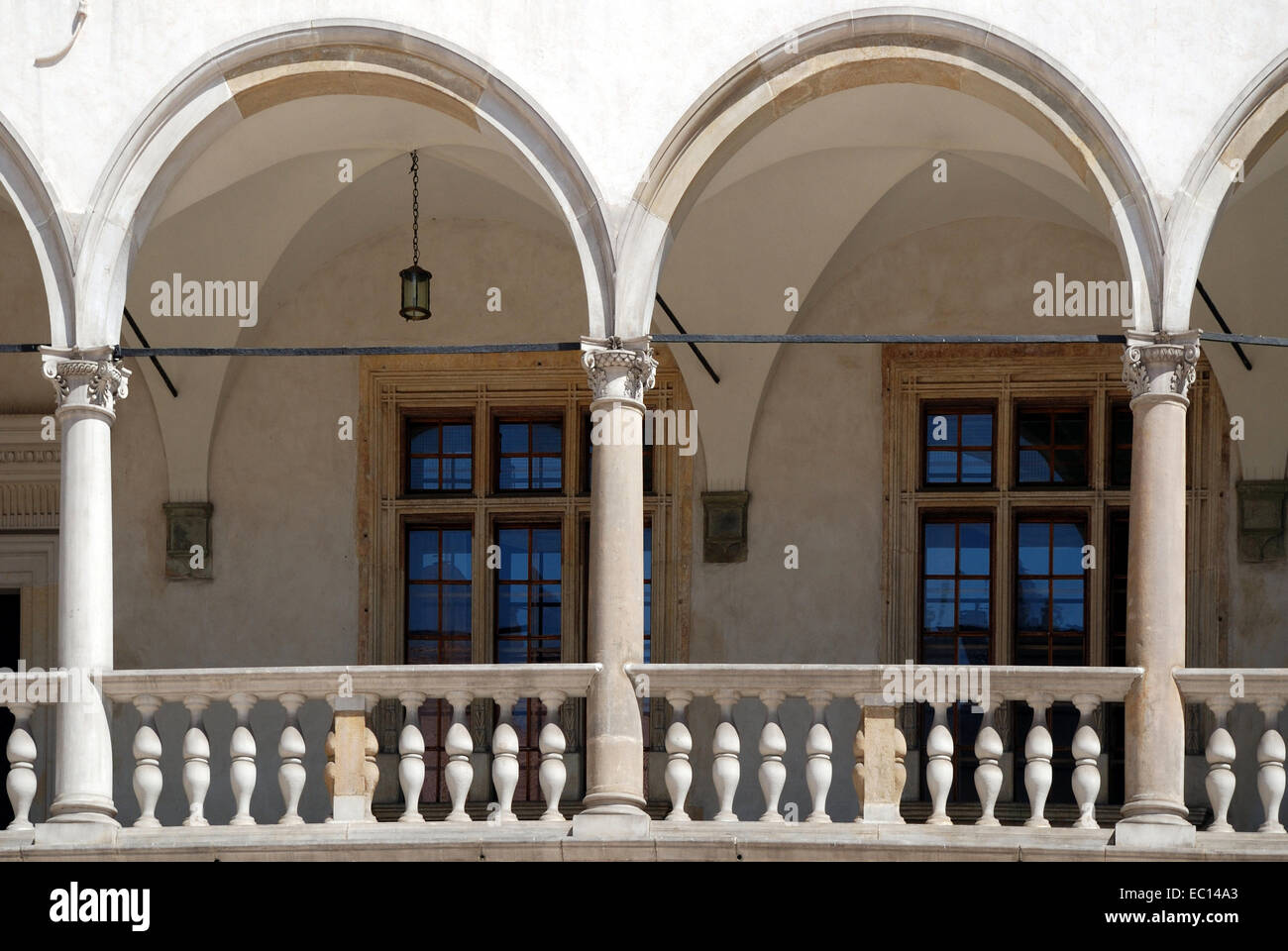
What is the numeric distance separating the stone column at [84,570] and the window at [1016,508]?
16.2ft

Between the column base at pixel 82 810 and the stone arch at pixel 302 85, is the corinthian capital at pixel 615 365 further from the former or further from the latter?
the column base at pixel 82 810

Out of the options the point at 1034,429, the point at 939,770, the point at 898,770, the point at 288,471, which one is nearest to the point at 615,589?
the point at 898,770

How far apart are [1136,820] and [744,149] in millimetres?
4605

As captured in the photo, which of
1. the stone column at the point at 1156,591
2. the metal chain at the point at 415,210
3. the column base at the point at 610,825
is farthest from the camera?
the metal chain at the point at 415,210

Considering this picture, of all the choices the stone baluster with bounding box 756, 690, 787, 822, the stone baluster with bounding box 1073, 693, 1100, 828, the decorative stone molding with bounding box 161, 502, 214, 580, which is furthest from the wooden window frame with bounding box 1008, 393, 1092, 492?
the decorative stone molding with bounding box 161, 502, 214, 580

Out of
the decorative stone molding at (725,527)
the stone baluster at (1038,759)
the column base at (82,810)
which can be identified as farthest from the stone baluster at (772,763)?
the column base at (82,810)

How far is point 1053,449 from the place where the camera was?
16.6 m

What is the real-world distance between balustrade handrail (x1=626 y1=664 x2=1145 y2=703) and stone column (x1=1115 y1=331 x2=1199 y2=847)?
6.9 inches

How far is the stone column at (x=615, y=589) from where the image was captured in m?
13.7

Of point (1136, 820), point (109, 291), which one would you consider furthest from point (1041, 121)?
point (109, 291)

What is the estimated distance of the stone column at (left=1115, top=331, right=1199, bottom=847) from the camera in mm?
13367

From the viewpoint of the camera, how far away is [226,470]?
55.5 feet

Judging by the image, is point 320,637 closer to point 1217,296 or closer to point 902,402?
point 902,402

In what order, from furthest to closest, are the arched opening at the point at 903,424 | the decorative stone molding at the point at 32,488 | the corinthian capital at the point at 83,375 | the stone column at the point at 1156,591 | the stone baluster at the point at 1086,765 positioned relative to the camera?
the decorative stone molding at the point at 32,488 < the arched opening at the point at 903,424 < the corinthian capital at the point at 83,375 < the stone baluster at the point at 1086,765 < the stone column at the point at 1156,591
